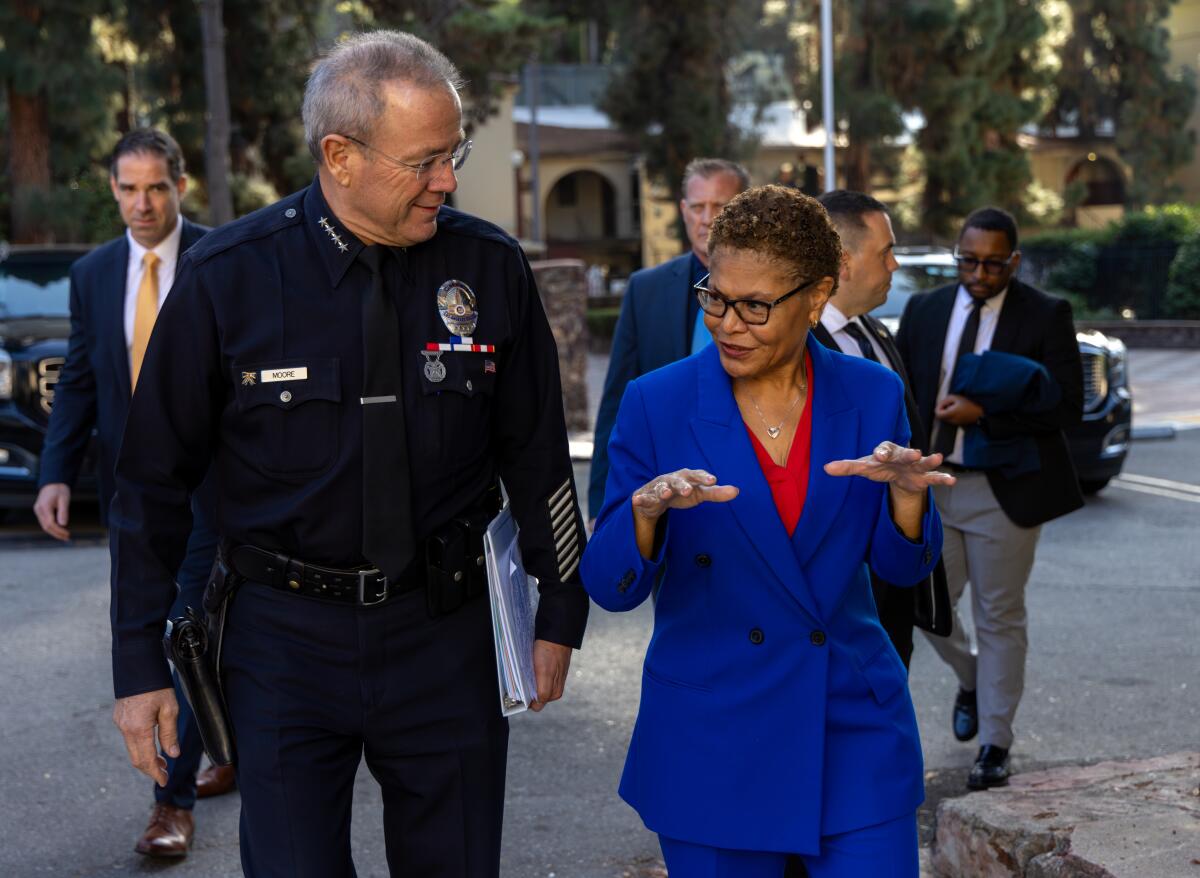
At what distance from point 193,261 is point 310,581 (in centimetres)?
66

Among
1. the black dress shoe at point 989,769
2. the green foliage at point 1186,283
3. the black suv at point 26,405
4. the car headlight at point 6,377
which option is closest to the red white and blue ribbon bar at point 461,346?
the black dress shoe at point 989,769

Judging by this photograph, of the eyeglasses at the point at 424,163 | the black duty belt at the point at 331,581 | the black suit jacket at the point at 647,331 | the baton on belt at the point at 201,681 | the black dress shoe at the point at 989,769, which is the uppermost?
the eyeglasses at the point at 424,163

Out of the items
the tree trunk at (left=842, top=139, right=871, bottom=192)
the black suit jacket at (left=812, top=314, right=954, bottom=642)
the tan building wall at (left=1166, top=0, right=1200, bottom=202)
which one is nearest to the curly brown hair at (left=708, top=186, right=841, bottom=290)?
the black suit jacket at (left=812, top=314, right=954, bottom=642)

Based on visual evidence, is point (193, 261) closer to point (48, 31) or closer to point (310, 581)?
point (310, 581)

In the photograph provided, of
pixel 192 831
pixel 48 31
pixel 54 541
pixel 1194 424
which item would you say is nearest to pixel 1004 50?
pixel 1194 424

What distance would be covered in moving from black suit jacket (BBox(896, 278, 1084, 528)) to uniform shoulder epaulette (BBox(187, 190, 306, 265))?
9.82 feet

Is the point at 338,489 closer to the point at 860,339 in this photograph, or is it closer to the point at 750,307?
the point at 750,307

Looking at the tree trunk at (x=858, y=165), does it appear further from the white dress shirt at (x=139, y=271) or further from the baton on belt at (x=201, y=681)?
the baton on belt at (x=201, y=681)

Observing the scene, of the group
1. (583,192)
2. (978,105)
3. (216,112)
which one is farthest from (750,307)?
(583,192)

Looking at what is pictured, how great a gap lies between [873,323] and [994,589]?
161 centimetres

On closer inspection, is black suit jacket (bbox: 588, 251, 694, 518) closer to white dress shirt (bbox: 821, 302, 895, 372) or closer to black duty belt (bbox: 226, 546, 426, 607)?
white dress shirt (bbox: 821, 302, 895, 372)

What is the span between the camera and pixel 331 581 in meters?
3.14

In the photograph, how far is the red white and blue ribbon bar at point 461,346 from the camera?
3208 mm

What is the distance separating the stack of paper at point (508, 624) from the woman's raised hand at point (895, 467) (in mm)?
714
